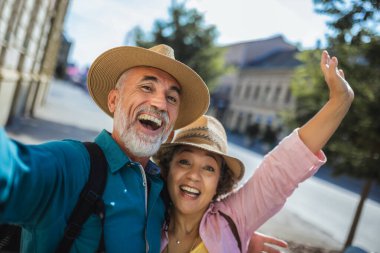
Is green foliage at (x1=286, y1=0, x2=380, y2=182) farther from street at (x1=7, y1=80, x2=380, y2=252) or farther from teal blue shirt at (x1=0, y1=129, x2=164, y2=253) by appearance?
teal blue shirt at (x1=0, y1=129, x2=164, y2=253)

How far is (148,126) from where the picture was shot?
1859 mm

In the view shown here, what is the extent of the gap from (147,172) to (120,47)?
2.45ft

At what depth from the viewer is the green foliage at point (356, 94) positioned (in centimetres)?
364

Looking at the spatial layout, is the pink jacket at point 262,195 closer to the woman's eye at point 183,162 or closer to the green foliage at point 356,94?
the woman's eye at point 183,162

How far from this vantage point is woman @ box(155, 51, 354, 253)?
6.51 feet

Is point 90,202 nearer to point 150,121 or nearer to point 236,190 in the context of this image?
point 150,121

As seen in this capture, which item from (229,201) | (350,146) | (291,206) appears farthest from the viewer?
(291,206)

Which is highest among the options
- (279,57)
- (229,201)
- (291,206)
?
(279,57)

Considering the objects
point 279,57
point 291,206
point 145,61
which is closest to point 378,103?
point 145,61

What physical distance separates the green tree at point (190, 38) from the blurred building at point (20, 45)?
7.49 meters

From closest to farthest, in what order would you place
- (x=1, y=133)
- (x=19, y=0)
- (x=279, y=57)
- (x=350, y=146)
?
(x=1, y=133)
(x=350, y=146)
(x=19, y=0)
(x=279, y=57)

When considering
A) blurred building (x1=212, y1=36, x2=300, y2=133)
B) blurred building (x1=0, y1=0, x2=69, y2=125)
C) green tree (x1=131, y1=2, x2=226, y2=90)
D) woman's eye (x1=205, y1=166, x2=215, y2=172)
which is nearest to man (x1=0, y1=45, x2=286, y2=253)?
woman's eye (x1=205, y1=166, x2=215, y2=172)

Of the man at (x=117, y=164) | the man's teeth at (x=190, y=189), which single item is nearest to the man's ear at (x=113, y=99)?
the man at (x=117, y=164)

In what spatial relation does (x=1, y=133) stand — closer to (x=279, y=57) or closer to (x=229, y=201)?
(x=229, y=201)
